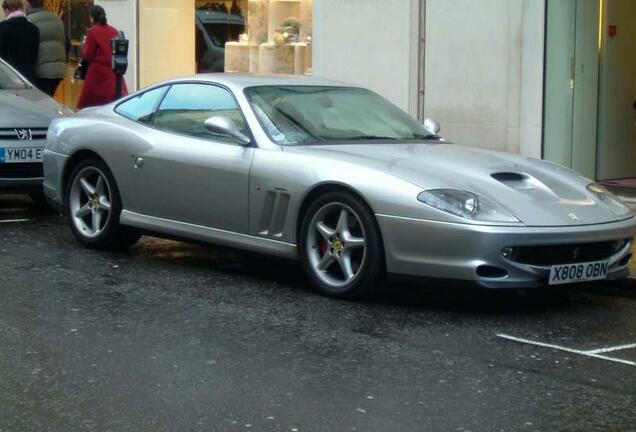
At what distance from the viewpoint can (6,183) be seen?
11352 millimetres

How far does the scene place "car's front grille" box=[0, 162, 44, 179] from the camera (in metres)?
11.4

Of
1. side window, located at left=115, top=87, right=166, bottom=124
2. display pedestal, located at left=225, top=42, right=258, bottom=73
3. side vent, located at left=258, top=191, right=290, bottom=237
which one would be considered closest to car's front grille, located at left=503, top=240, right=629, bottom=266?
side vent, located at left=258, top=191, right=290, bottom=237

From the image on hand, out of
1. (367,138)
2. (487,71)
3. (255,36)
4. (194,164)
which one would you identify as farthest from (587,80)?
(194,164)

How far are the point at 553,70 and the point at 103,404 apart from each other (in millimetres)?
8984

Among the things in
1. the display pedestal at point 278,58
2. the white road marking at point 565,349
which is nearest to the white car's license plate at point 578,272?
the white road marking at point 565,349

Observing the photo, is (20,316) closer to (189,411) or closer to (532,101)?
(189,411)

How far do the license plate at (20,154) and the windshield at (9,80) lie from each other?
1.27 metres

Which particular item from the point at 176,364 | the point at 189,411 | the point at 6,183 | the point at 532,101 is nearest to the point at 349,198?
the point at 176,364

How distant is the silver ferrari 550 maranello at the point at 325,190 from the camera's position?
752cm

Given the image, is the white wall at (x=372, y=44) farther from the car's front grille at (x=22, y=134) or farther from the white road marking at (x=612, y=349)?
the white road marking at (x=612, y=349)

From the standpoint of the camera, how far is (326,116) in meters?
8.92

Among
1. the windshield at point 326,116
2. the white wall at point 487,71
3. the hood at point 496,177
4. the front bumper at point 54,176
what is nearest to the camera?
the hood at point 496,177

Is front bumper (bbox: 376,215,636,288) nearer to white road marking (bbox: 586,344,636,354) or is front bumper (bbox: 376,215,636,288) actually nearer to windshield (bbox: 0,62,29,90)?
white road marking (bbox: 586,344,636,354)

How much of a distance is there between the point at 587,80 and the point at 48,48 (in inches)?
252
